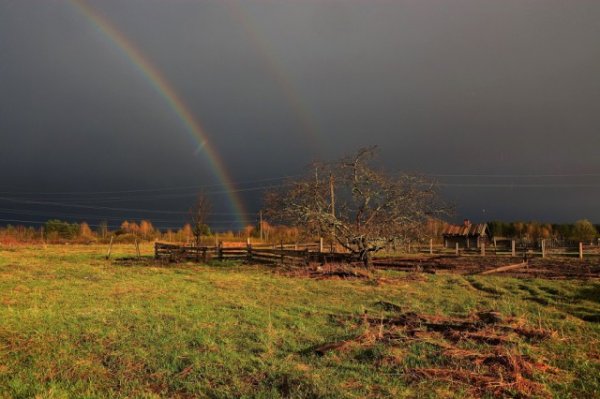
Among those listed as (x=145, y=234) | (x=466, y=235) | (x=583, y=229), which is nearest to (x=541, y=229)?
(x=583, y=229)

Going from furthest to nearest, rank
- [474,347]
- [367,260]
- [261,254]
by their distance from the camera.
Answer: [261,254]
[367,260]
[474,347]

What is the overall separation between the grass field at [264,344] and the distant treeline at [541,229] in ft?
204

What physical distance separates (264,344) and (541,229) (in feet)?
278

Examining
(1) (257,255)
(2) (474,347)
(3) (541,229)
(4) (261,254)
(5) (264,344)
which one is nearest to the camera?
(2) (474,347)

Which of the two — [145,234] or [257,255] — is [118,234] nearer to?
[145,234]

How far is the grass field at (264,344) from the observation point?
5176 millimetres

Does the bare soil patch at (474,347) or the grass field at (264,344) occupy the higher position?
the bare soil patch at (474,347)

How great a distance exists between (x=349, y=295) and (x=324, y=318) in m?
3.88

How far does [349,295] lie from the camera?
13055mm

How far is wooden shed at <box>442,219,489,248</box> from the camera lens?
60281mm

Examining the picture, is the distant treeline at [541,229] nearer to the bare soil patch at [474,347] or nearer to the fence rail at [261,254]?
the fence rail at [261,254]

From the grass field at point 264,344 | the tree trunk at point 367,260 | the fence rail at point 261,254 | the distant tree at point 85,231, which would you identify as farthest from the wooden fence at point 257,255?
the distant tree at point 85,231

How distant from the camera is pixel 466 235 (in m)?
60.6

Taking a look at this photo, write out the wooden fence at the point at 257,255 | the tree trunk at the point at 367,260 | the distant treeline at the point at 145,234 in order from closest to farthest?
the tree trunk at the point at 367,260
the wooden fence at the point at 257,255
the distant treeline at the point at 145,234
